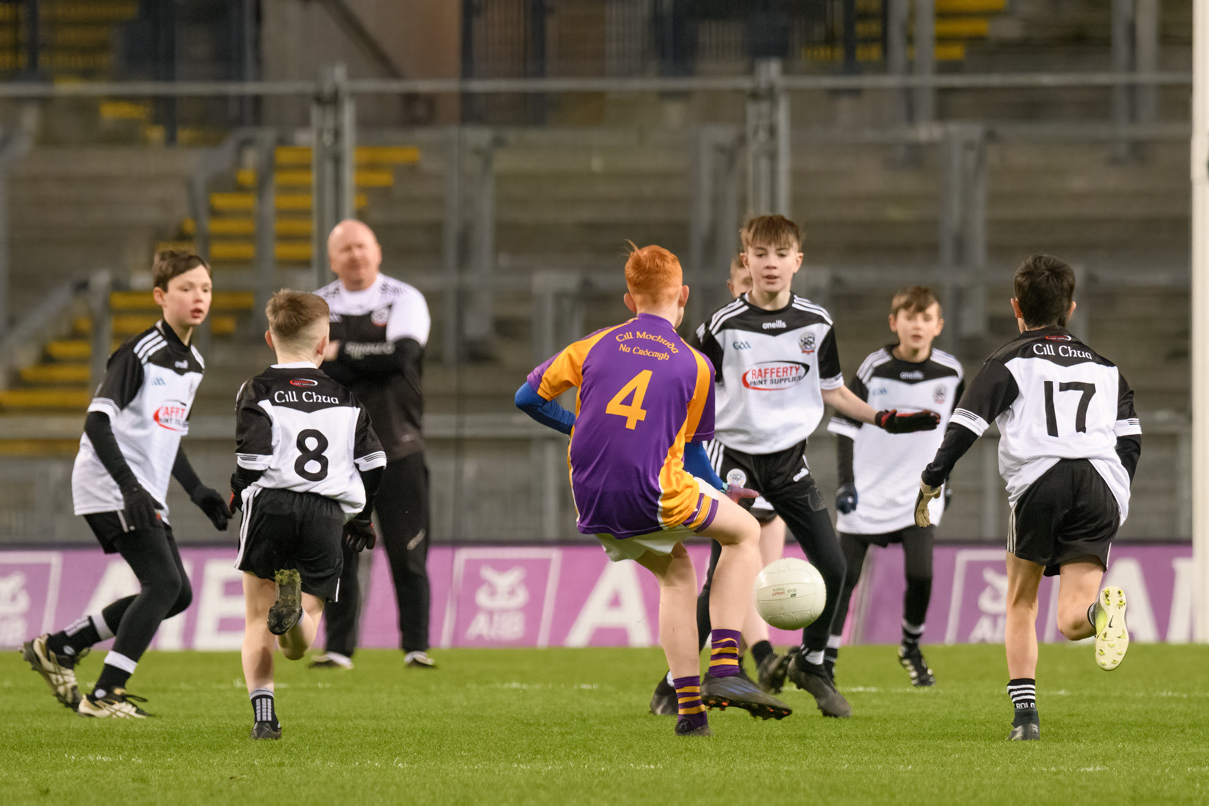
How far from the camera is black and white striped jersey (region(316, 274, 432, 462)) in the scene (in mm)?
8188

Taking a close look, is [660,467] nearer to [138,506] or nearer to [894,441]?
[138,506]

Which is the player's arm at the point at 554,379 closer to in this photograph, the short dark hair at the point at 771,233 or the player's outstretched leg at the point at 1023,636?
the short dark hair at the point at 771,233

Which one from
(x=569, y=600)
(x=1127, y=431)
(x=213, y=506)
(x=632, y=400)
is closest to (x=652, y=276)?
(x=632, y=400)

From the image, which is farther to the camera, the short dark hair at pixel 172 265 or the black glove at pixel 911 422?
the short dark hair at pixel 172 265

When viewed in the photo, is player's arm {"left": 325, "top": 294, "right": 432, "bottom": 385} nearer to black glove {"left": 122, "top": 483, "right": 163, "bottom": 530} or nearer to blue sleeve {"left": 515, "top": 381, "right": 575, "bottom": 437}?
black glove {"left": 122, "top": 483, "right": 163, "bottom": 530}

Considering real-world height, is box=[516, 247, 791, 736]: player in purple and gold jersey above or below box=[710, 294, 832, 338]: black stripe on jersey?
below

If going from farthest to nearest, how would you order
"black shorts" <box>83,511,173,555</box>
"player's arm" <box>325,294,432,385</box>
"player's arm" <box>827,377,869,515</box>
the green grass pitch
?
1. "player's arm" <box>325,294,432,385</box>
2. "player's arm" <box>827,377,869,515</box>
3. "black shorts" <box>83,511,173,555</box>
4. the green grass pitch

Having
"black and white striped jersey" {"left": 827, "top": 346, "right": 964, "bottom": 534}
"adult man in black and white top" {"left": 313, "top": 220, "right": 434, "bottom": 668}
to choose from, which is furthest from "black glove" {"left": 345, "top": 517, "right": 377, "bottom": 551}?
"black and white striped jersey" {"left": 827, "top": 346, "right": 964, "bottom": 534}

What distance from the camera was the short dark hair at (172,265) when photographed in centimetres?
631

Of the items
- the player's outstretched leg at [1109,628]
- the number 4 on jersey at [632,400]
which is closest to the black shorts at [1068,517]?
the player's outstretched leg at [1109,628]

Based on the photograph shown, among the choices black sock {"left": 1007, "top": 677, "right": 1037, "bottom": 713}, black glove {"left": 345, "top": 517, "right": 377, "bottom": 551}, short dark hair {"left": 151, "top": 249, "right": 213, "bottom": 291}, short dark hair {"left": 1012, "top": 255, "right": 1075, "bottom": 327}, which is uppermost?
short dark hair {"left": 151, "top": 249, "right": 213, "bottom": 291}

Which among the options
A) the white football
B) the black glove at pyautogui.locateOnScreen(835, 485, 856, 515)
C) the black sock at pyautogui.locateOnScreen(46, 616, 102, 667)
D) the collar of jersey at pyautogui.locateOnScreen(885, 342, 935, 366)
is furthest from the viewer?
the collar of jersey at pyautogui.locateOnScreen(885, 342, 935, 366)

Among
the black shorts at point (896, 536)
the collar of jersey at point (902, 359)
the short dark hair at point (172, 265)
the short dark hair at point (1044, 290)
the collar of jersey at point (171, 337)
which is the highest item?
the short dark hair at point (172, 265)

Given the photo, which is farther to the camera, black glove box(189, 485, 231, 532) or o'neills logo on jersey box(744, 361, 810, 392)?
o'neills logo on jersey box(744, 361, 810, 392)
